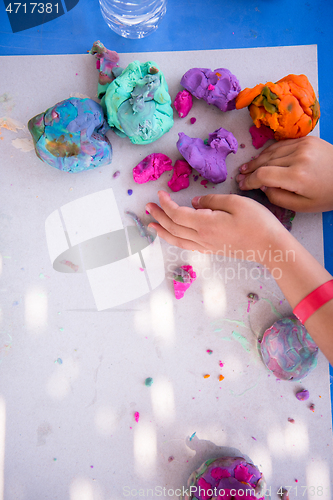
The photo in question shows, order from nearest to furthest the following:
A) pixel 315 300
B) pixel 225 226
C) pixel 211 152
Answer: pixel 315 300 → pixel 225 226 → pixel 211 152

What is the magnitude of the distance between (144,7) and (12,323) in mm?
1143

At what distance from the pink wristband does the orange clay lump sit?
478 millimetres

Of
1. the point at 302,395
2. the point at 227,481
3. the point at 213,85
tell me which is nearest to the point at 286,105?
the point at 213,85

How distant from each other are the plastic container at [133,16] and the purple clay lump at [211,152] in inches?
15.9

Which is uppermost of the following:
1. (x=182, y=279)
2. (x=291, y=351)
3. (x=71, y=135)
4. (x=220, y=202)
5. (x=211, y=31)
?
(x=211, y=31)

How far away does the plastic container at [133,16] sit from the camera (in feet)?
3.34

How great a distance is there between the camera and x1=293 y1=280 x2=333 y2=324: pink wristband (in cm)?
73

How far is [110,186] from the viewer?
103 centimetres

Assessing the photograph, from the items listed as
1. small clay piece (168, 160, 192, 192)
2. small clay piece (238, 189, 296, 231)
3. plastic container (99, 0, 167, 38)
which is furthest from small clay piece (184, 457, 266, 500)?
plastic container (99, 0, 167, 38)

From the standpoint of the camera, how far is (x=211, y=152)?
0.96m

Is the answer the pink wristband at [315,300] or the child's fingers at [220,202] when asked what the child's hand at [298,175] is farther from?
the pink wristband at [315,300]

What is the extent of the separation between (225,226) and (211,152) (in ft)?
0.89

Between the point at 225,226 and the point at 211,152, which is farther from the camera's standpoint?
the point at 211,152

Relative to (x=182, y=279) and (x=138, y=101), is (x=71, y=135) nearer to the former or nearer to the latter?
(x=138, y=101)
